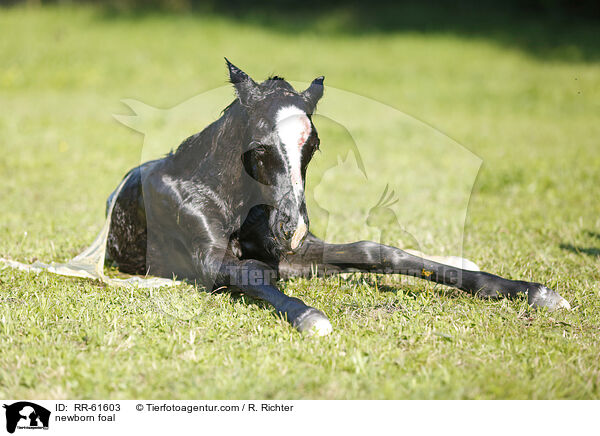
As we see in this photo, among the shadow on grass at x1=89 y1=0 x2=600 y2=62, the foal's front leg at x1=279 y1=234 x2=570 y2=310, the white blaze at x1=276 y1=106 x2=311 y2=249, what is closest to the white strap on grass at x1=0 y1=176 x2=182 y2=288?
the foal's front leg at x1=279 y1=234 x2=570 y2=310

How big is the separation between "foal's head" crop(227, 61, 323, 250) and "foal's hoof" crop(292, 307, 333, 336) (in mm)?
396

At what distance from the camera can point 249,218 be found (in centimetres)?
424

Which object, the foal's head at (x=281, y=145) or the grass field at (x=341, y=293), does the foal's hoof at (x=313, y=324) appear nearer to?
the grass field at (x=341, y=293)

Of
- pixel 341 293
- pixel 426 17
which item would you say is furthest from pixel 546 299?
pixel 426 17

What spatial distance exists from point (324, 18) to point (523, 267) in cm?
3019

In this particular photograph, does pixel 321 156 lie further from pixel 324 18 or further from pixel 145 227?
pixel 324 18

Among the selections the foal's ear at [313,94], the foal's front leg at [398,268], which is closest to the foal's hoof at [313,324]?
the foal's front leg at [398,268]

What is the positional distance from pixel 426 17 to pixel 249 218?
1195 inches

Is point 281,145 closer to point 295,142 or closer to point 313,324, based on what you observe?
point 295,142
